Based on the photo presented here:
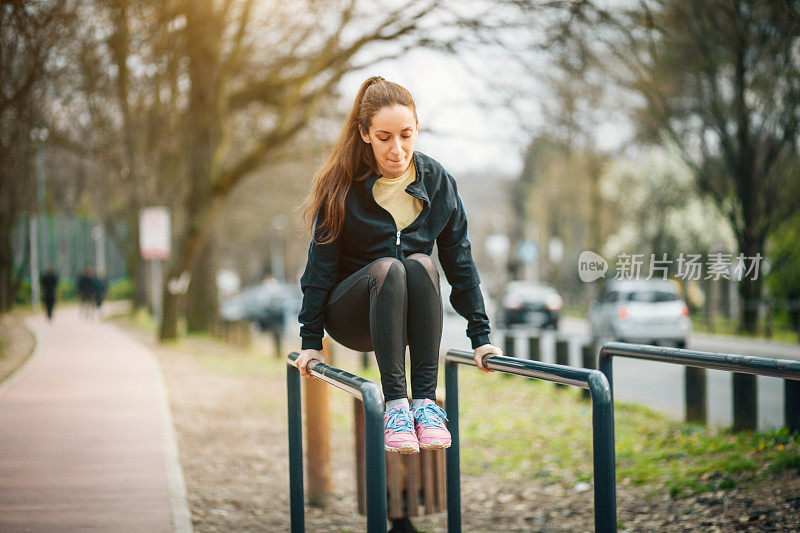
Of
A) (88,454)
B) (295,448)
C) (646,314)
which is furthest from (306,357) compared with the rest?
(646,314)

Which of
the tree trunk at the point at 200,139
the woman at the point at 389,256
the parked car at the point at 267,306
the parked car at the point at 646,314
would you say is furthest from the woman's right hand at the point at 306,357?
the parked car at the point at 267,306

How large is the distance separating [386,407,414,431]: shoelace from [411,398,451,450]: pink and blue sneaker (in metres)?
0.07

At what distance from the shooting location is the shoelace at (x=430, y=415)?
291 cm

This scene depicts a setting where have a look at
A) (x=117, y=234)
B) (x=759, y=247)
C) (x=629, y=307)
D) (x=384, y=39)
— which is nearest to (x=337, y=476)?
(x=384, y=39)

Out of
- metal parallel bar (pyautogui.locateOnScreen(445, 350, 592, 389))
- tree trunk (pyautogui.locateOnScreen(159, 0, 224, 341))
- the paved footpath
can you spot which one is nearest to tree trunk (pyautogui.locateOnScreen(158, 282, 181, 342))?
tree trunk (pyautogui.locateOnScreen(159, 0, 224, 341))

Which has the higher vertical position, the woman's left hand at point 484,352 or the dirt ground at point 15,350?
the woman's left hand at point 484,352

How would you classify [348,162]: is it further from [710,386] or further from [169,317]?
[169,317]

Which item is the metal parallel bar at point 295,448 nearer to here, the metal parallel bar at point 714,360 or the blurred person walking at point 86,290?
the metal parallel bar at point 714,360

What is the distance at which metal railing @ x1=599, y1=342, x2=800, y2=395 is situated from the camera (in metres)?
2.40

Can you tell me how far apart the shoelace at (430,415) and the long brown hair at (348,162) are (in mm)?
686

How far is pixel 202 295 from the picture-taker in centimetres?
2019

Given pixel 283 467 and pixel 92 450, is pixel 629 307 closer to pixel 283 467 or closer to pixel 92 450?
pixel 283 467

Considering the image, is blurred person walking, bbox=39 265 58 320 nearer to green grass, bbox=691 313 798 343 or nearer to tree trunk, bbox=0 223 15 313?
tree trunk, bbox=0 223 15 313

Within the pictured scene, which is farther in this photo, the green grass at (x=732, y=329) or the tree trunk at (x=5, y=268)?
the tree trunk at (x=5, y=268)
